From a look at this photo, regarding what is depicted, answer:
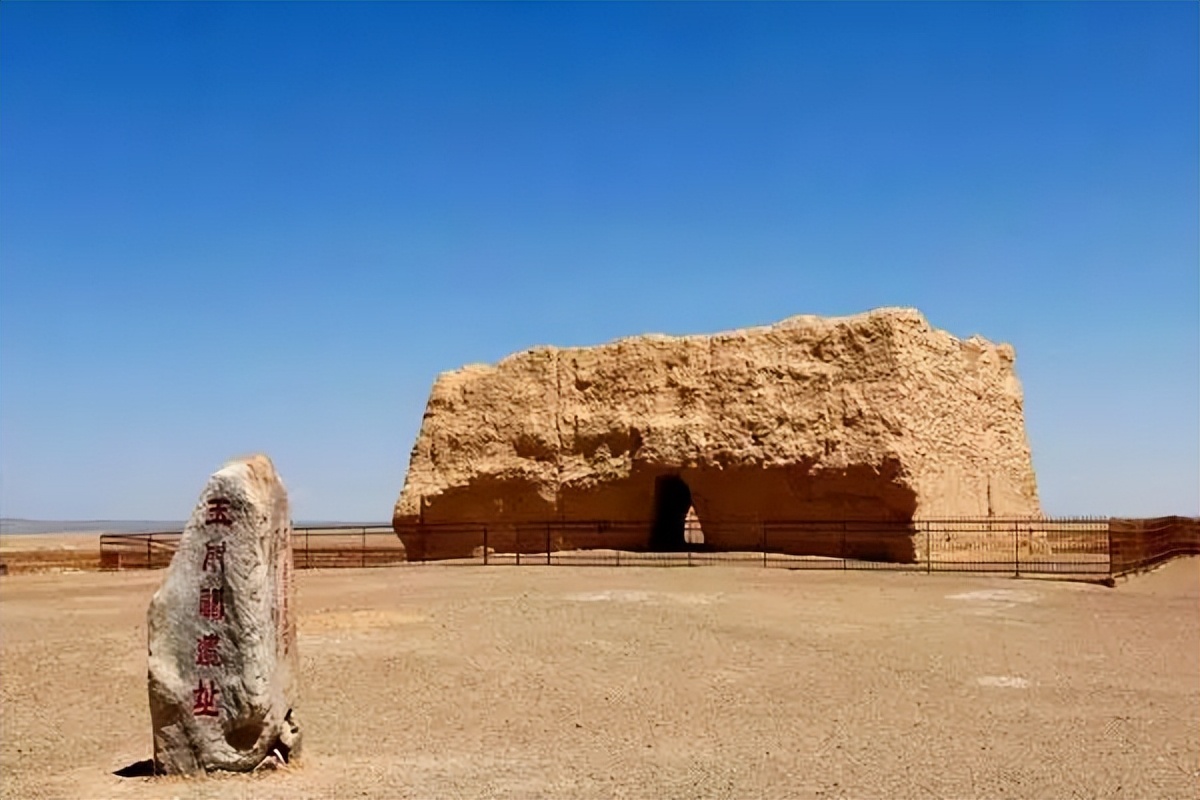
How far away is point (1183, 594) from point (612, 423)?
13180 millimetres

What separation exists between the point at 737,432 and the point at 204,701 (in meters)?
19.9

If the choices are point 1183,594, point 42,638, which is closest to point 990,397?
point 1183,594

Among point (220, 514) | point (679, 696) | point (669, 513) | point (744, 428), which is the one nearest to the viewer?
point (220, 514)

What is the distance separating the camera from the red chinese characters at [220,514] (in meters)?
7.43

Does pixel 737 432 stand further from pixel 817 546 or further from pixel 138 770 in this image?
pixel 138 770

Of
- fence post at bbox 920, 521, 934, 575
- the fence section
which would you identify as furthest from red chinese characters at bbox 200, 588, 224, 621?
the fence section

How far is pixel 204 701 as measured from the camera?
730 centimetres

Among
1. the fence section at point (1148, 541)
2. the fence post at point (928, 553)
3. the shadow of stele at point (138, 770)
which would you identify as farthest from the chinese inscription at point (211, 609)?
the fence section at point (1148, 541)

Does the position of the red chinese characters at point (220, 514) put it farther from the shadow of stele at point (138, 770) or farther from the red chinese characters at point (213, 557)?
the shadow of stele at point (138, 770)

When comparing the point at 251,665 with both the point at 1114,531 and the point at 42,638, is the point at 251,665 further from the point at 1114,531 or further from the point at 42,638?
the point at 1114,531

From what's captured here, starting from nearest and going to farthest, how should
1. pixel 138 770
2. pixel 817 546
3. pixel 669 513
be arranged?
pixel 138 770 < pixel 817 546 < pixel 669 513

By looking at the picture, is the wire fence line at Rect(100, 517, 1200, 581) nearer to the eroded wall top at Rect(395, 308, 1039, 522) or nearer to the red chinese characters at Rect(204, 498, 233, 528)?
the eroded wall top at Rect(395, 308, 1039, 522)

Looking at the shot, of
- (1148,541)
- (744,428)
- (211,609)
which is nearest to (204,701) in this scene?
(211,609)

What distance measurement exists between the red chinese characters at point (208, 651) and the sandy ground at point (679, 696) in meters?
0.71
